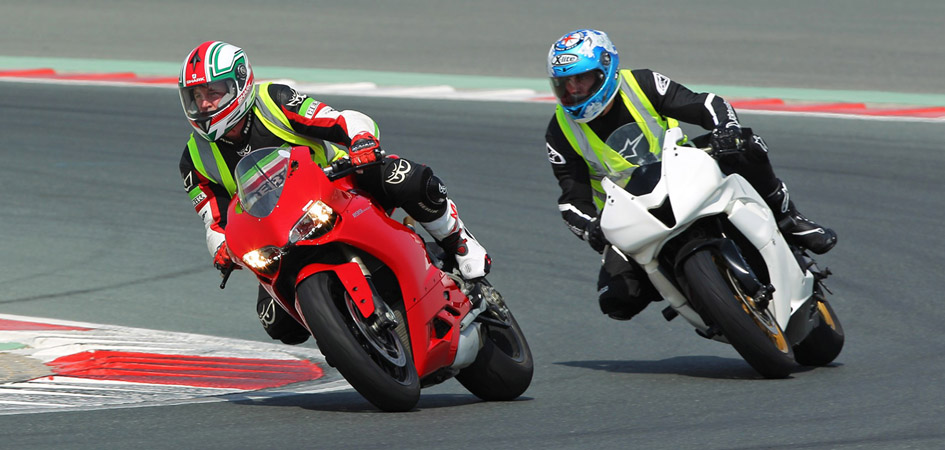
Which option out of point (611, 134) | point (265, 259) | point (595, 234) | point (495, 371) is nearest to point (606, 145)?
point (611, 134)

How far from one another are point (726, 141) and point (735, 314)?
851 millimetres

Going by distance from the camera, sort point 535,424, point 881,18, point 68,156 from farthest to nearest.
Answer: point 881,18 < point 68,156 < point 535,424

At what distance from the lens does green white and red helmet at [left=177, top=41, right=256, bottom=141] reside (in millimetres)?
6254

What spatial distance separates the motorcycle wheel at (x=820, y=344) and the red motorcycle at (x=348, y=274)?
5.56ft

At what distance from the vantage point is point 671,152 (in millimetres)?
6438

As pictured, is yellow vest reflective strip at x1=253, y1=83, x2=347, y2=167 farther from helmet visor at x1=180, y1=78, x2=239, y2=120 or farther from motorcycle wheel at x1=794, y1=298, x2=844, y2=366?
motorcycle wheel at x1=794, y1=298, x2=844, y2=366

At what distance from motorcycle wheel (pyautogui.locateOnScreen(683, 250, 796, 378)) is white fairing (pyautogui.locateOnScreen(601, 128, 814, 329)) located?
0.62ft

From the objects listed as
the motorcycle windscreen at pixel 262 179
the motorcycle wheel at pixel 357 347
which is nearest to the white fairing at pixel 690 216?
the motorcycle wheel at pixel 357 347

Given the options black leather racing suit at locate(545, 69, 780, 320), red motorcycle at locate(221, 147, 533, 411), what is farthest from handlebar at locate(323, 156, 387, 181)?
black leather racing suit at locate(545, 69, 780, 320)

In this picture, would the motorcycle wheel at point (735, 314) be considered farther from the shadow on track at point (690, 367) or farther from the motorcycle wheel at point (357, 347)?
the motorcycle wheel at point (357, 347)

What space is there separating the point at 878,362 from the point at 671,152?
58.0 inches

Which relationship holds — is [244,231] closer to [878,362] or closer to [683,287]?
[683,287]

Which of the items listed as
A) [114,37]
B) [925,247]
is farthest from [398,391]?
[114,37]

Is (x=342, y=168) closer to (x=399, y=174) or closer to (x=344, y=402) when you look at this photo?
(x=399, y=174)
